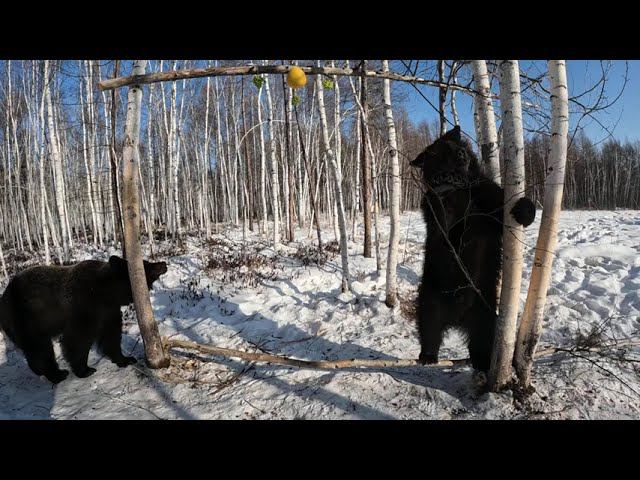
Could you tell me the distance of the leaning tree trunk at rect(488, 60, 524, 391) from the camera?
102 inches

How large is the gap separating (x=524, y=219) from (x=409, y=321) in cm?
320

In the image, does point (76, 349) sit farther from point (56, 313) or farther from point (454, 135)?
point (454, 135)

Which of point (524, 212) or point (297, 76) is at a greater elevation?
point (297, 76)

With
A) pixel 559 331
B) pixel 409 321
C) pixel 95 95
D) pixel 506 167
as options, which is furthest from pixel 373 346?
pixel 95 95

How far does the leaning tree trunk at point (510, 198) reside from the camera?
2594 millimetres

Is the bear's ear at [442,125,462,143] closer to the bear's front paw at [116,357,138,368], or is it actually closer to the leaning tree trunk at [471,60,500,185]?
the leaning tree trunk at [471,60,500,185]

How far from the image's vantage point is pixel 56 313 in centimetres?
400

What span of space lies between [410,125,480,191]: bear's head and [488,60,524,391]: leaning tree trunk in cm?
36

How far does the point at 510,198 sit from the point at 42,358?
5241 mm

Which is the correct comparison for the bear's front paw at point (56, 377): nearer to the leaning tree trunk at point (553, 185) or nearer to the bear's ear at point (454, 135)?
the bear's ear at point (454, 135)

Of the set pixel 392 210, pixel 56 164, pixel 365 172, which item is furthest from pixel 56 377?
pixel 56 164

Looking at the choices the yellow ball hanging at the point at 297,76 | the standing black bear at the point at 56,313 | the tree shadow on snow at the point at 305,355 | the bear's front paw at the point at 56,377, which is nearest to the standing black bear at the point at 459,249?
the tree shadow on snow at the point at 305,355

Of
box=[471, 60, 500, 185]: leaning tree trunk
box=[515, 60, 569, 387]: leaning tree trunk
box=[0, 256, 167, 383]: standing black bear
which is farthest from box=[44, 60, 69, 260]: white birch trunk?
box=[515, 60, 569, 387]: leaning tree trunk

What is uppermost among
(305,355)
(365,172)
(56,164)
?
(56,164)
